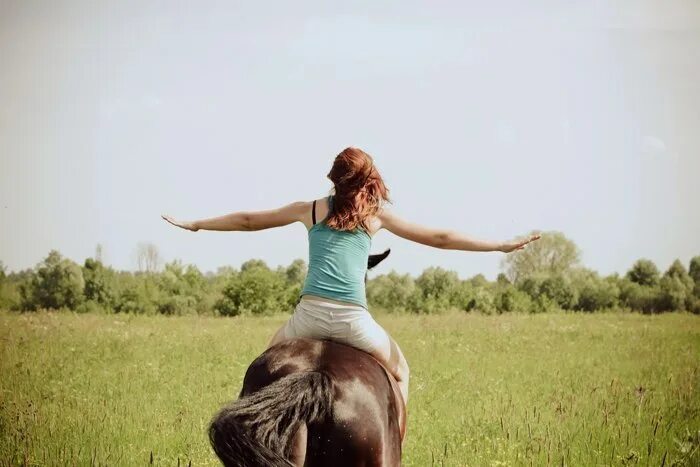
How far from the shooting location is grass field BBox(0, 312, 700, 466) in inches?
287

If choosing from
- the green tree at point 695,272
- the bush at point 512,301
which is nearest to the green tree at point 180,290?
the bush at point 512,301

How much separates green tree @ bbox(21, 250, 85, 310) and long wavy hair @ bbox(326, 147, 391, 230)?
74.9ft

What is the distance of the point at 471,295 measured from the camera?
95.0 ft

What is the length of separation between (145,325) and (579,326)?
10938 millimetres

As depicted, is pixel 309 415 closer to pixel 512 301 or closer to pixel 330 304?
pixel 330 304

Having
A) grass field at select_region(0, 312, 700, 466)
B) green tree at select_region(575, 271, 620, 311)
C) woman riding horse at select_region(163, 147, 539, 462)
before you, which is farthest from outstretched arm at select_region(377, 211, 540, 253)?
green tree at select_region(575, 271, 620, 311)

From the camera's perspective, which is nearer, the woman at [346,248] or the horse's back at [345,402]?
the horse's back at [345,402]

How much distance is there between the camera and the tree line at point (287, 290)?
2594cm

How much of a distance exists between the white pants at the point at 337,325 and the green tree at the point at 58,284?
22.8 metres

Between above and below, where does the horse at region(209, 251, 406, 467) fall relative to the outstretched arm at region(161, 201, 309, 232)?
below

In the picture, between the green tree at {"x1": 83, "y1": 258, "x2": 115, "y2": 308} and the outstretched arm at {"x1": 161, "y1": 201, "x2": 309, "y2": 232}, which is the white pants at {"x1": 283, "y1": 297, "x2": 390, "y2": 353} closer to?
the outstretched arm at {"x1": 161, "y1": 201, "x2": 309, "y2": 232}

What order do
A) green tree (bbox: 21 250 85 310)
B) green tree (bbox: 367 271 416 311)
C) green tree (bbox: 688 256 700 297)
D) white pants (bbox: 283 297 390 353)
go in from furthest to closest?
green tree (bbox: 367 271 416 311) < green tree (bbox: 688 256 700 297) < green tree (bbox: 21 250 85 310) < white pants (bbox: 283 297 390 353)

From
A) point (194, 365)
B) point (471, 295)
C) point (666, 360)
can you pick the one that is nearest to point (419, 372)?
point (194, 365)

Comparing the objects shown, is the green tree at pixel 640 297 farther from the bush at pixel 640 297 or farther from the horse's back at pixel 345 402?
the horse's back at pixel 345 402
